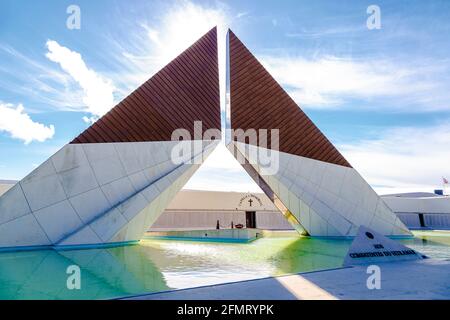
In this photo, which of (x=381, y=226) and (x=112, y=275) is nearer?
(x=112, y=275)

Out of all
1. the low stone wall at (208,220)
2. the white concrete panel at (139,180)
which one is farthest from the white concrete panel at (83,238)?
the low stone wall at (208,220)

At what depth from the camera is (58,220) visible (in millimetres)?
8375

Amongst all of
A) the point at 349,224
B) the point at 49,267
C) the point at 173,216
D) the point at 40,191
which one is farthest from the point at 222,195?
the point at 49,267

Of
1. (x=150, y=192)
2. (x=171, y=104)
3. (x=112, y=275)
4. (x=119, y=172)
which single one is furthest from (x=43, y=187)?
(x=171, y=104)

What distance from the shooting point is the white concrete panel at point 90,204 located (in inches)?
345

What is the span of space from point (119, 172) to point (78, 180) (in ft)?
4.21

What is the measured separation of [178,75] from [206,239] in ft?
22.4

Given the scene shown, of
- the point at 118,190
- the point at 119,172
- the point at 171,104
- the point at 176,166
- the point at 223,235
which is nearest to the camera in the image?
the point at 118,190

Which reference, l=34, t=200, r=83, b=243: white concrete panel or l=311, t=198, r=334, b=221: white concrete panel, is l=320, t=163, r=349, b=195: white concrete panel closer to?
l=311, t=198, r=334, b=221: white concrete panel

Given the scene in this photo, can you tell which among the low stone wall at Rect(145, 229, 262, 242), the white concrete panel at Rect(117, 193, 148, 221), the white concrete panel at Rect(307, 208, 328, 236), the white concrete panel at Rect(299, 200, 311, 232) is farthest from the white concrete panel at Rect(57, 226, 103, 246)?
the white concrete panel at Rect(307, 208, 328, 236)

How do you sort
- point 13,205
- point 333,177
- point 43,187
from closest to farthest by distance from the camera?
point 13,205 → point 43,187 → point 333,177

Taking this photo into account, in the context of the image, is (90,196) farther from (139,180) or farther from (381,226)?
(381,226)

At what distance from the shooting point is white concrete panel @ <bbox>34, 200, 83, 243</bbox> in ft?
26.9
